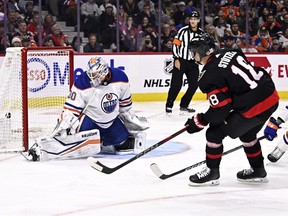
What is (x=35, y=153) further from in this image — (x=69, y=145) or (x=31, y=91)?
(x=31, y=91)

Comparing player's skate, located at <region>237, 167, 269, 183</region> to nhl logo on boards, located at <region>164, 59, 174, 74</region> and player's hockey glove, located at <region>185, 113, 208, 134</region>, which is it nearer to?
player's hockey glove, located at <region>185, 113, 208, 134</region>

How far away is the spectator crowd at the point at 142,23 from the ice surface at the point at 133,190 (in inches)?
160

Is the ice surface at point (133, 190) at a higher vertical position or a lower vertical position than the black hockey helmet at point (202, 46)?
lower

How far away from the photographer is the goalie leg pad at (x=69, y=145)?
17.0ft

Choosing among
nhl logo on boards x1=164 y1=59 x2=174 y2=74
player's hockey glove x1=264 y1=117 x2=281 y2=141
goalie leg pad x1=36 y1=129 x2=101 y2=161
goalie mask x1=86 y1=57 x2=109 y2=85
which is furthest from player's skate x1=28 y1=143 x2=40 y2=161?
nhl logo on boards x1=164 y1=59 x2=174 y2=74

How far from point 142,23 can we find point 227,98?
20.6 feet

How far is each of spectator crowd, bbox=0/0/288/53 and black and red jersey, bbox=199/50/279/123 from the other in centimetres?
525

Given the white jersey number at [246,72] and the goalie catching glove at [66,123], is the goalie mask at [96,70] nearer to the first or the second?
the goalie catching glove at [66,123]

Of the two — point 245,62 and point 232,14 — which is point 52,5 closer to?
point 232,14

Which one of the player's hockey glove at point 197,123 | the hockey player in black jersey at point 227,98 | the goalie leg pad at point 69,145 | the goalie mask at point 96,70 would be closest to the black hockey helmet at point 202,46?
the hockey player in black jersey at point 227,98

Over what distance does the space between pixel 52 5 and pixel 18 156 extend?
448 cm

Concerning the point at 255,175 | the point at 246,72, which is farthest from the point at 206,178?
the point at 246,72

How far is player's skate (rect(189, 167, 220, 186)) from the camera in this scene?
4.30 meters

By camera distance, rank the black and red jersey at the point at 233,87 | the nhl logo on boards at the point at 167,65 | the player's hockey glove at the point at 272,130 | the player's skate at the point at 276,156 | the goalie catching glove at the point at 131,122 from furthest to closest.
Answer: the nhl logo on boards at the point at 167,65 < the goalie catching glove at the point at 131,122 < the player's skate at the point at 276,156 < the player's hockey glove at the point at 272,130 < the black and red jersey at the point at 233,87
